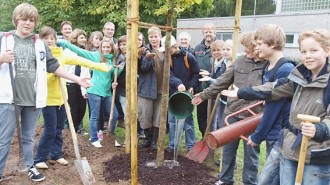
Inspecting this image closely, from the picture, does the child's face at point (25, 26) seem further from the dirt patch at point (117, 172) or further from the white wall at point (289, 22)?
the white wall at point (289, 22)

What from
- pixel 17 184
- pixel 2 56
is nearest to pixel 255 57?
pixel 2 56

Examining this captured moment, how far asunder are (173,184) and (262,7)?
115ft

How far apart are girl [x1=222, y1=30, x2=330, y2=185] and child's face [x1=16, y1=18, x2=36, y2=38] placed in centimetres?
240

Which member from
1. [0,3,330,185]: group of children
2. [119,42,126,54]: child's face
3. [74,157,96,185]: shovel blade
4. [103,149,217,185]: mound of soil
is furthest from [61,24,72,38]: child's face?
[74,157,96,185]: shovel blade

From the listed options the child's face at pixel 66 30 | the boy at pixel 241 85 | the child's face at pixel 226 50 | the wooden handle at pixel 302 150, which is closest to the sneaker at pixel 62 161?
the boy at pixel 241 85

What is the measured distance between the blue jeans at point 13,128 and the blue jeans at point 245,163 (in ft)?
6.80

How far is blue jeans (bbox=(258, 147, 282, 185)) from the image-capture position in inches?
107

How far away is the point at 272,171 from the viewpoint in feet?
9.02

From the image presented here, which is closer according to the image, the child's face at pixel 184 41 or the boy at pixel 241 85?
the boy at pixel 241 85

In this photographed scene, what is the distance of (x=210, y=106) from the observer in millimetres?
4871

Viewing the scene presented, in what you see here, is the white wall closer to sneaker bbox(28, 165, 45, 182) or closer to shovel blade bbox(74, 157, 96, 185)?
shovel blade bbox(74, 157, 96, 185)

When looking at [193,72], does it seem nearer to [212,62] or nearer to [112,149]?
[212,62]

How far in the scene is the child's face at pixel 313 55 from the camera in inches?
87.3

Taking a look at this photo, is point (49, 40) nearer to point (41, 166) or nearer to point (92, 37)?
point (41, 166)
